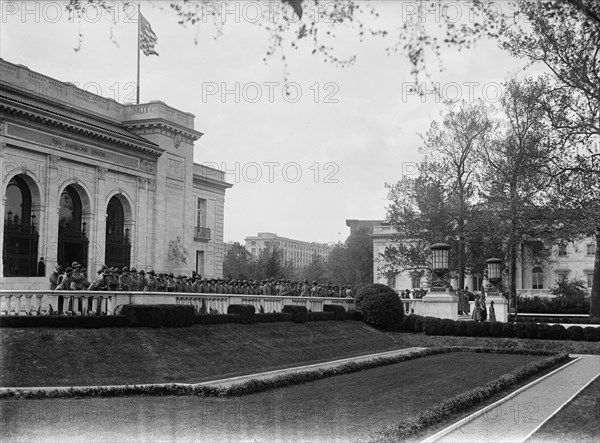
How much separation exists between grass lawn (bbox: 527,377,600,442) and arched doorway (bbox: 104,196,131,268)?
29.5 metres

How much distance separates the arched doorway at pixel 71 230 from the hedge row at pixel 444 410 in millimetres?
24684

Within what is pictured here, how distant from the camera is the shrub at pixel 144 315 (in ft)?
64.4

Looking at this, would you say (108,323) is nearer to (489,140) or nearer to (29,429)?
(29,429)

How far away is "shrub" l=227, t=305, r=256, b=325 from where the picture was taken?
24.5 meters

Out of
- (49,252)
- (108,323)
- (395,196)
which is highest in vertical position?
(395,196)

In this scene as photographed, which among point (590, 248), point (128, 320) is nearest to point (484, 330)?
point (128, 320)

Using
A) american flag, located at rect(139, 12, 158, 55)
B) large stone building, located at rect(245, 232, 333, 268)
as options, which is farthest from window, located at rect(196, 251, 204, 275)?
large stone building, located at rect(245, 232, 333, 268)

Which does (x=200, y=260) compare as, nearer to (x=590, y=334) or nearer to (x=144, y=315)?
(x=590, y=334)

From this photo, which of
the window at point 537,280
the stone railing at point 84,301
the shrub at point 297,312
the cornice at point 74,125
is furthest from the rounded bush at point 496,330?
the window at point 537,280

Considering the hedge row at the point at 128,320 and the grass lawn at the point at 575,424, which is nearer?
the grass lawn at the point at 575,424

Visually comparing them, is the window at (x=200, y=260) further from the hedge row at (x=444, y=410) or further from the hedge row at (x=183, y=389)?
the hedge row at (x=444, y=410)

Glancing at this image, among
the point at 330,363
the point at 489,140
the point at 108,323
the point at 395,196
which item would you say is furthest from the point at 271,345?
the point at 395,196

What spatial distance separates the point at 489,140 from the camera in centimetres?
5012

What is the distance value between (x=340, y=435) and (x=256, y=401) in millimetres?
3683
